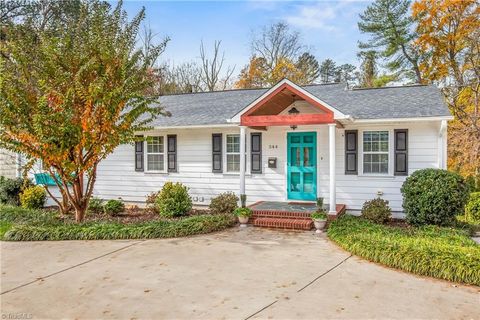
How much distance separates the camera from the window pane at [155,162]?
41.5ft

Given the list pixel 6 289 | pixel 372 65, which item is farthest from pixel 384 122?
pixel 372 65

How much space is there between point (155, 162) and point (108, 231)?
4547 millimetres

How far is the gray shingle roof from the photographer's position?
9.77 meters

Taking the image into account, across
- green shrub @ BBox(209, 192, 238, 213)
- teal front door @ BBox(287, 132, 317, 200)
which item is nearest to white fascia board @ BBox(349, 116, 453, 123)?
teal front door @ BBox(287, 132, 317, 200)

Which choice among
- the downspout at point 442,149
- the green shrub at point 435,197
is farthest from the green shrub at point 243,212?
the downspout at point 442,149

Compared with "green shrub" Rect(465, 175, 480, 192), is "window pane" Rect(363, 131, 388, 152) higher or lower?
higher

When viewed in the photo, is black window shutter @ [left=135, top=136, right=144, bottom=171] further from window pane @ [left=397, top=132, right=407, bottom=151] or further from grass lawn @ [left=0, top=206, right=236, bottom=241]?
window pane @ [left=397, top=132, right=407, bottom=151]

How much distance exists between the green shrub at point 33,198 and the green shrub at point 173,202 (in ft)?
16.2

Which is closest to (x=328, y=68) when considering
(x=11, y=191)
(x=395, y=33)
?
(x=395, y=33)

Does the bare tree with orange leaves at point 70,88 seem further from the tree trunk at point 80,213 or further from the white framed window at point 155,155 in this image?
the white framed window at point 155,155

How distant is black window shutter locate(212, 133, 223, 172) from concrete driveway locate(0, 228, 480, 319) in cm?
451

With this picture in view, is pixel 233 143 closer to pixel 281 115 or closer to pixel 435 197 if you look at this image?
pixel 281 115

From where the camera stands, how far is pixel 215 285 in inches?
206

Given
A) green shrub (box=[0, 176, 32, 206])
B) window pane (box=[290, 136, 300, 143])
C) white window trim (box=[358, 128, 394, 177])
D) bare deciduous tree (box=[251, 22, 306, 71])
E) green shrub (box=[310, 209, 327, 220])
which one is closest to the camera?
green shrub (box=[310, 209, 327, 220])
